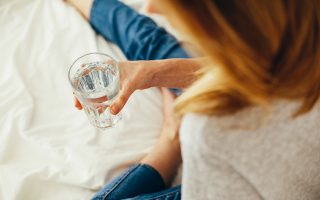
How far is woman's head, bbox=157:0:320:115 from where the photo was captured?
1.26 feet

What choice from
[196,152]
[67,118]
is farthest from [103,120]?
[196,152]

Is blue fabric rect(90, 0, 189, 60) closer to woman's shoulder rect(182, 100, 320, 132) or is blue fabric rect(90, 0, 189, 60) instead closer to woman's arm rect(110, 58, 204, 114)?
woman's arm rect(110, 58, 204, 114)

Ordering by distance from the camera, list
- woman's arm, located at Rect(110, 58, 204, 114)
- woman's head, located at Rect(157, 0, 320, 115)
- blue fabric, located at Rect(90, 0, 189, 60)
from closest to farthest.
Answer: woman's head, located at Rect(157, 0, 320, 115)
woman's arm, located at Rect(110, 58, 204, 114)
blue fabric, located at Rect(90, 0, 189, 60)

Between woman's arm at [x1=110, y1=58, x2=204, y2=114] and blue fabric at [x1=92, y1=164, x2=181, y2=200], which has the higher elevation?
woman's arm at [x1=110, y1=58, x2=204, y2=114]

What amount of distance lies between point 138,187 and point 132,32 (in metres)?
0.37

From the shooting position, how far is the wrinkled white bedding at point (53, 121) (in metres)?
0.75

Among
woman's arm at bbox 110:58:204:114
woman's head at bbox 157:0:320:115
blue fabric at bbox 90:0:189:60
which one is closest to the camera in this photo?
woman's head at bbox 157:0:320:115

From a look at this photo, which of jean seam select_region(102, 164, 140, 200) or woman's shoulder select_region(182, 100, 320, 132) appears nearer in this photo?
woman's shoulder select_region(182, 100, 320, 132)

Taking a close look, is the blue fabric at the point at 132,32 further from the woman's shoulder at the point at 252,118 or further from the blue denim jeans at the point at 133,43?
the woman's shoulder at the point at 252,118

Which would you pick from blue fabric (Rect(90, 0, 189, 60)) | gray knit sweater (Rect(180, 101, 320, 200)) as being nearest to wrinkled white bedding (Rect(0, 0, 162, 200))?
blue fabric (Rect(90, 0, 189, 60))

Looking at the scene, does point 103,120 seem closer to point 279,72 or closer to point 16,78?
point 16,78

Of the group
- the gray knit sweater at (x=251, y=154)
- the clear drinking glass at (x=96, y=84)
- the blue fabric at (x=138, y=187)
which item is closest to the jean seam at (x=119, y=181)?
the blue fabric at (x=138, y=187)

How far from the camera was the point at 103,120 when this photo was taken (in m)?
0.79

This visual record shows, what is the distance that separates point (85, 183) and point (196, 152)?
36 cm
